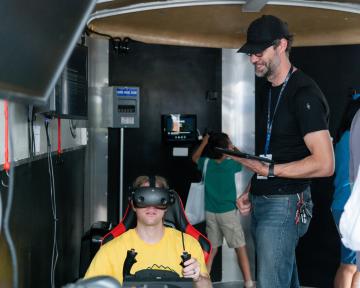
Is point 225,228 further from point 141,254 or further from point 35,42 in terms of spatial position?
point 35,42

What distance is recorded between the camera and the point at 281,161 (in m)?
2.73

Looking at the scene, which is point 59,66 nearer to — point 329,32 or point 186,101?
point 186,101

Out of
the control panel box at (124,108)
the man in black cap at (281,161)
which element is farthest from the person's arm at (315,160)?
the control panel box at (124,108)

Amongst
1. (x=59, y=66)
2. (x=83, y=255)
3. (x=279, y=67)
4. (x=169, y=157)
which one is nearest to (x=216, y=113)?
(x=169, y=157)

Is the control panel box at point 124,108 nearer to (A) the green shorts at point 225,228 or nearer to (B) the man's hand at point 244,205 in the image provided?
(A) the green shorts at point 225,228

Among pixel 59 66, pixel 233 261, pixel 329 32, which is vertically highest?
pixel 329 32

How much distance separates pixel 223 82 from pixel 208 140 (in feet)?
2.18

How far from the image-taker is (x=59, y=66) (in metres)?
1.50

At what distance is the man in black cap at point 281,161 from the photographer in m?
2.61

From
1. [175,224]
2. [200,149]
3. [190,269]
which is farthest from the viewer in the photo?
[200,149]

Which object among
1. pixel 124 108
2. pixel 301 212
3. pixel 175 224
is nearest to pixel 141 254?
pixel 175 224

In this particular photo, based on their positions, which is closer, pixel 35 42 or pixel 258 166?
pixel 35 42

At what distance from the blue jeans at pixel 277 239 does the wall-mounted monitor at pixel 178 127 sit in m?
2.50

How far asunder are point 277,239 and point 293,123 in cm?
58
